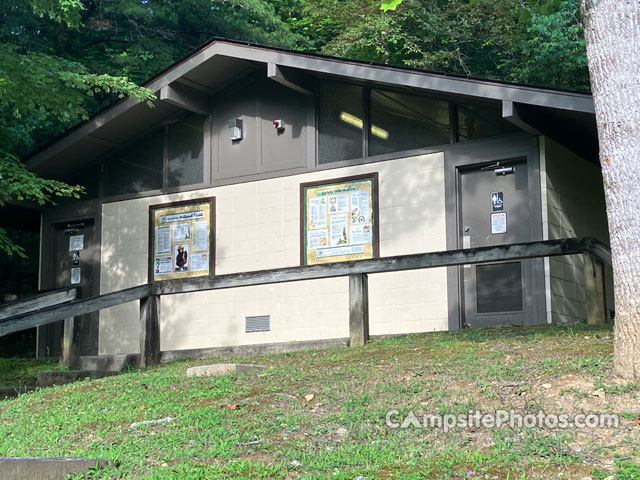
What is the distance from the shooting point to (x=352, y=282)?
8.97 meters

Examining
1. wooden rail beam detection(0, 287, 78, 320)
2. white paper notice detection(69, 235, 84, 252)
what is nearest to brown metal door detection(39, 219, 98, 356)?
white paper notice detection(69, 235, 84, 252)

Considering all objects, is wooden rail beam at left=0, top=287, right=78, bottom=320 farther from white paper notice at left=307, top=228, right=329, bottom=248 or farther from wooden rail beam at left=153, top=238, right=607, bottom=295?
white paper notice at left=307, top=228, right=329, bottom=248

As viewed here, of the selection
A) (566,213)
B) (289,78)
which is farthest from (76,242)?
(566,213)

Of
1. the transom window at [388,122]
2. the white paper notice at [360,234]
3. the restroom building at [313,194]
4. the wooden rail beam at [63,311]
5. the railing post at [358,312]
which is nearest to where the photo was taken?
the wooden rail beam at [63,311]

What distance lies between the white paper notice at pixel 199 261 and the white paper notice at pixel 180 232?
0.37 metres

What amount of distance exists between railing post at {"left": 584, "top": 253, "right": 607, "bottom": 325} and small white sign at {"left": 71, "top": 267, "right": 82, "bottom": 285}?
9011mm

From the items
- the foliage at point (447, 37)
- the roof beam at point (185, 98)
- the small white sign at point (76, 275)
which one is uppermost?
the foliage at point (447, 37)

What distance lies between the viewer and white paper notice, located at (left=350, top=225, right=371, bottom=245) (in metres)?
11.8

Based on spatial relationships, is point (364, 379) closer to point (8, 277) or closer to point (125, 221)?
point (125, 221)

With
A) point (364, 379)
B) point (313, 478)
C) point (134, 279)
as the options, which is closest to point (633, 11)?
point (364, 379)

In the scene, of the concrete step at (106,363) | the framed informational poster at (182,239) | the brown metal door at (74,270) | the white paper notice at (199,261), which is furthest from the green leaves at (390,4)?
the brown metal door at (74,270)

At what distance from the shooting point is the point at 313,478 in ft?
15.8

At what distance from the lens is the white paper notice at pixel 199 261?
1299 cm

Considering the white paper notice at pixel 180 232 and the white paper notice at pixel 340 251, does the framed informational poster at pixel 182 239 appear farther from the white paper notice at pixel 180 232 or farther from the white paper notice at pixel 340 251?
the white paper notice at pixel 340 251
